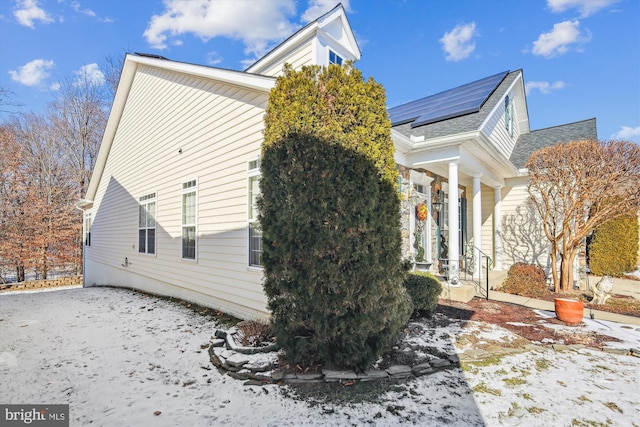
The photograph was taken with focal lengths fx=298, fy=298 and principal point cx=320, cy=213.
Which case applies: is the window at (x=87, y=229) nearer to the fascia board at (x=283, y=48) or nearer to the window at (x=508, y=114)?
the fascia board at (x=283, y=48)

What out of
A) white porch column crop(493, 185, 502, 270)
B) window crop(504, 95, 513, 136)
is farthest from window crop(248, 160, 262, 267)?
window crop(504, 95, 513, 136)

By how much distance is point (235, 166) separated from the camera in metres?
5.43

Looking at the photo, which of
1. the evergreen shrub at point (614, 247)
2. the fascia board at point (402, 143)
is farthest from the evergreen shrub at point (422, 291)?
the evergreen shrub at point (614, 247)

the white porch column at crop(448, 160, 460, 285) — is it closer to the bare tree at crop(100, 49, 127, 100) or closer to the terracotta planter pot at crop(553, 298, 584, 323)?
the terracotta planter pot at crop(553, 298, 584, 323)

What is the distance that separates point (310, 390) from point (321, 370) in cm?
29

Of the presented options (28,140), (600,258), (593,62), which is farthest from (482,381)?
(28,140)

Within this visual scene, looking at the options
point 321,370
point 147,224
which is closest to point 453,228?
point 321,370

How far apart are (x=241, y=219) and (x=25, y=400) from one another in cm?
329

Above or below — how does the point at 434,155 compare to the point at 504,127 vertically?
below

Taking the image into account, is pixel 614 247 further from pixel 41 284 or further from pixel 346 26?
pixel 41 284

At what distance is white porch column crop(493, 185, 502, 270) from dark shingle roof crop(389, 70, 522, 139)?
2.75 meters

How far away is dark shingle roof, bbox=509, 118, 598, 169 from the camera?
9.46 metres

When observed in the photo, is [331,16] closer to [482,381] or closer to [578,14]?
[482,381]

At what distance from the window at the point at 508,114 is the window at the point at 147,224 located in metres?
10.9
